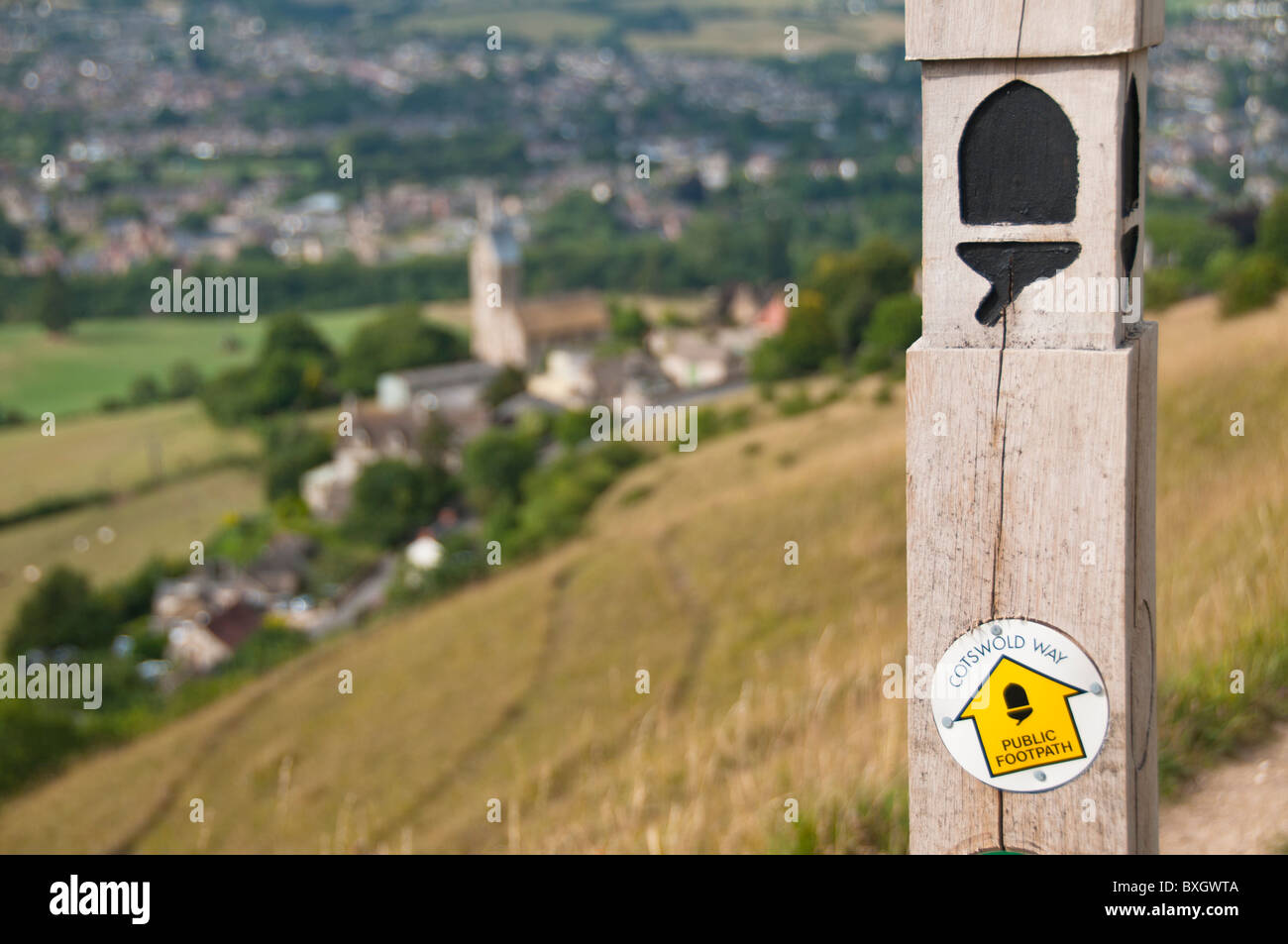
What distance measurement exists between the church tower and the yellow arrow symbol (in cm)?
6747

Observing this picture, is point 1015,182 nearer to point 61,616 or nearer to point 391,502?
point 61,616

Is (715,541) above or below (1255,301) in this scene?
below

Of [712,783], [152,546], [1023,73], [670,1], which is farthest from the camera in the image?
[670,1]

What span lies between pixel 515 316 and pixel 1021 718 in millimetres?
70775

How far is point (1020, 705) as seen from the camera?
164cm

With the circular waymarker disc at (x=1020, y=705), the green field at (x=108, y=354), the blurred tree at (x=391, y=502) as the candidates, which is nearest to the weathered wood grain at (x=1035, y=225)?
the circular waymarker disc at (x=1020, y=705)

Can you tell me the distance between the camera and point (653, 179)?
4599 inches

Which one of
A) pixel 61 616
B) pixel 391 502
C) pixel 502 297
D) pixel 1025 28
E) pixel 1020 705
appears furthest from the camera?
pixel 502 297

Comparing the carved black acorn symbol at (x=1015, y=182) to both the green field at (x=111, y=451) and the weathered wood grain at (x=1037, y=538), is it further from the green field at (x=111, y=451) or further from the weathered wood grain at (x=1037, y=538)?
the green field at (x=111, y=451)

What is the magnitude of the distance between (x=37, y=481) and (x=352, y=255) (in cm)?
4714

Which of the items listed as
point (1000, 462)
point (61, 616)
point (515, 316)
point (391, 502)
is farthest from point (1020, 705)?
point (515, 316)

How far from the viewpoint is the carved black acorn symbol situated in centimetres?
158

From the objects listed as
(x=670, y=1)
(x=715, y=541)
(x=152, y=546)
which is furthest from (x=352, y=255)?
(x=670, y=1)

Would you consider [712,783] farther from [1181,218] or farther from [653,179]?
[653,179]
